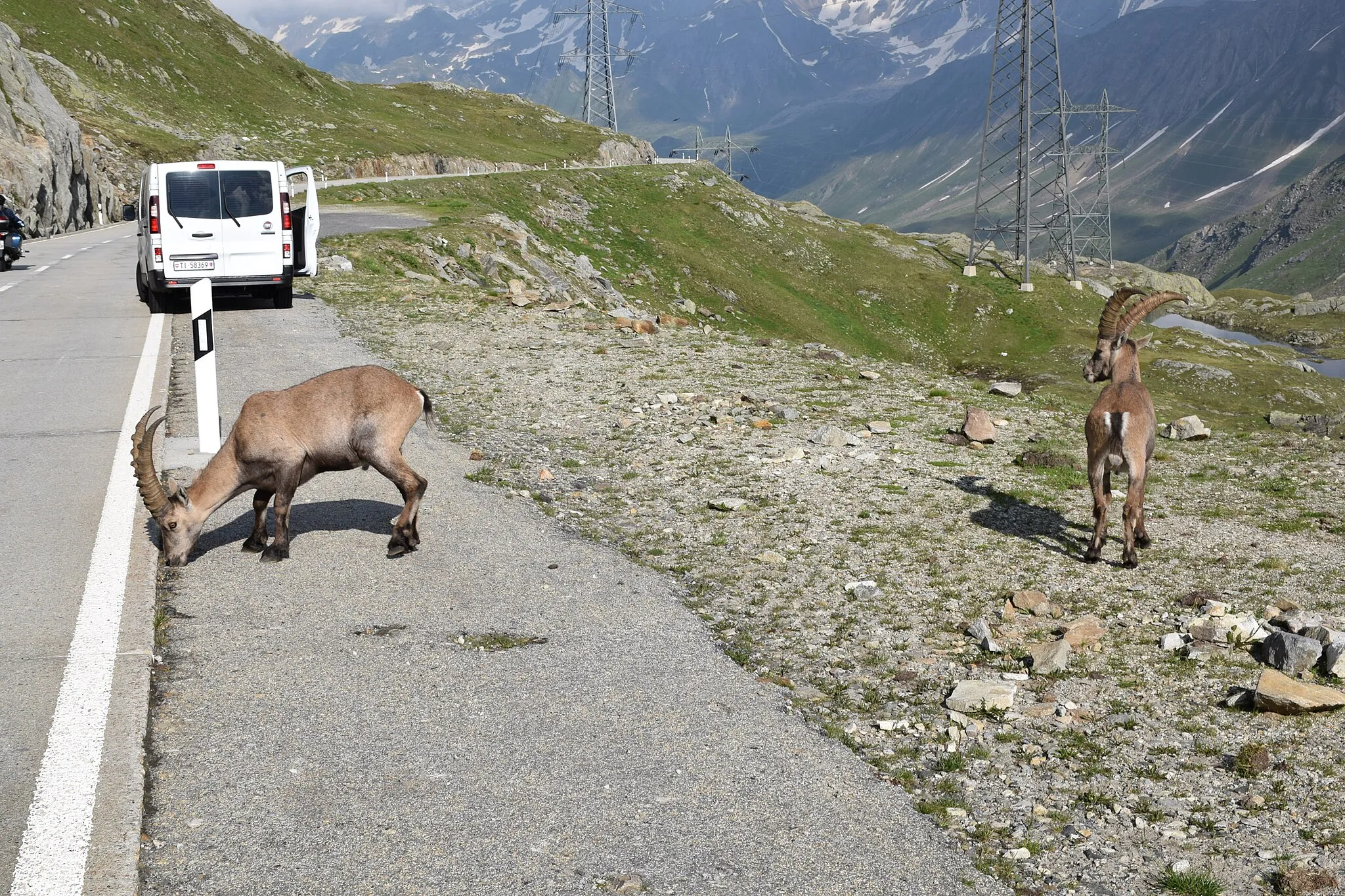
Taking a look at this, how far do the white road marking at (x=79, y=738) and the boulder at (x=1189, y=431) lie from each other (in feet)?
48.5

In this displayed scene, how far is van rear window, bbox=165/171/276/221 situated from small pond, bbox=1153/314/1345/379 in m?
123

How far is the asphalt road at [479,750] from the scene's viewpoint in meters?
5.42

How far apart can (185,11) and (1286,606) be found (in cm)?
13644

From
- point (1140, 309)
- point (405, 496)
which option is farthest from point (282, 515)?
point (1140, 309)

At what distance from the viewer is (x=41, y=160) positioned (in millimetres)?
50938

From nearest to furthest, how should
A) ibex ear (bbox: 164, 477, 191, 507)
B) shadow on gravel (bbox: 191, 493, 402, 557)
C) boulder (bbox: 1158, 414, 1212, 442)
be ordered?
ibex ear (bbox: 164, 477, 191, 507), shadow on gravel (bbox: 191, 493, 402, 557), boulder (bbox: 1158, 414, 1212, 442)

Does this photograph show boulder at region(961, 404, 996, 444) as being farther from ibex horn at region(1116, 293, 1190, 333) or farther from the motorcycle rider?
the motorcycle rider

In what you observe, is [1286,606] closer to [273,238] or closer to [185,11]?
[273,238]

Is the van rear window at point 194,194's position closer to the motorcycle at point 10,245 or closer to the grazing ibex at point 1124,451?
the motorcycle at point 10,245

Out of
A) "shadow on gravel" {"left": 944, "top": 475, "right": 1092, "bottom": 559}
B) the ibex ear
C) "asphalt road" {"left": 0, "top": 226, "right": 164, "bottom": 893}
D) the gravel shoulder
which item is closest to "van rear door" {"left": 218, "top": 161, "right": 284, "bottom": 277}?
"asphalt road" {"left": 0, "top": 226, "right": 164, "bottom": 893}

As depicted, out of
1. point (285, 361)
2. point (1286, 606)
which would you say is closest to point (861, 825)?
point (1286, 606)

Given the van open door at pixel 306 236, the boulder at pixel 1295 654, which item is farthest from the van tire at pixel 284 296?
the boulder at pixel 1295 654

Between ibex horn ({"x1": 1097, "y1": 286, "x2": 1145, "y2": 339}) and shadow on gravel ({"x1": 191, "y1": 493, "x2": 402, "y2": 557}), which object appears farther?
ibex horn ({"x1": 1097, "y1": 286, "x2": 1145, "y2": 339})

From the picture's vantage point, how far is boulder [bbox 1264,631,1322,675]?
7.70 metres
